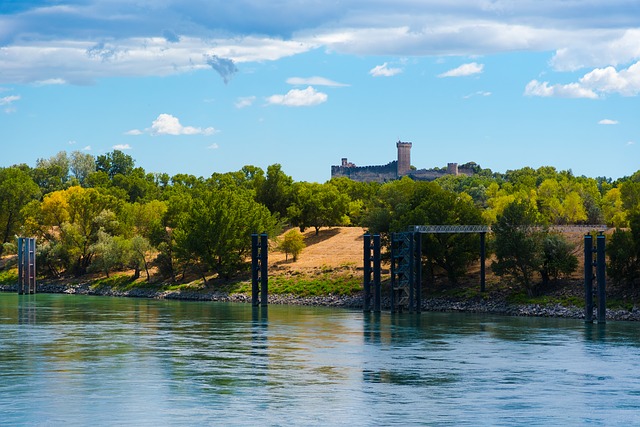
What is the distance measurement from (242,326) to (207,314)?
14.2 m

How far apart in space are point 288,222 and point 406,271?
221ft

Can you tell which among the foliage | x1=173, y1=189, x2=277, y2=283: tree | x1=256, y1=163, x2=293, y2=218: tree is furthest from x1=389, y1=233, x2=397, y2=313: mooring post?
x1=256, y1=163, x2=293, y2=218: tree

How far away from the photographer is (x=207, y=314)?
87438mm

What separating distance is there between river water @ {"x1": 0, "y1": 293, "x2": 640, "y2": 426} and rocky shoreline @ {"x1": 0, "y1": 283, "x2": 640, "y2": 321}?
7891mm

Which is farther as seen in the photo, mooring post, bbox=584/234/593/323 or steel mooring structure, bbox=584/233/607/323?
mooring post, bbox=584/234/593/323

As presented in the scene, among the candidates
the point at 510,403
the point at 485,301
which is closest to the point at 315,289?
the point at 485,301

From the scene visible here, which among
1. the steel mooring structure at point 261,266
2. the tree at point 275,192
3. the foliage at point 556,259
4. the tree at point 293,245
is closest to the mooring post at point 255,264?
the steel mooring structure at point 261,266

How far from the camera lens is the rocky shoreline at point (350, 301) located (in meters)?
85.4

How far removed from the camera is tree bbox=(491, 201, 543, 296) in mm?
90500

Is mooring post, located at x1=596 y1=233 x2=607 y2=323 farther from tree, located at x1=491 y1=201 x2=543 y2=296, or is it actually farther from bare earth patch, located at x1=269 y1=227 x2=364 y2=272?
bare earth patch, located at x1=269 y1=227 x2=364 y2=272

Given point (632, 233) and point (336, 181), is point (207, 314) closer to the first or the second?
point (632, 233)

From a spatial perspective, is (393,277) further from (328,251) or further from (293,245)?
(328,251)

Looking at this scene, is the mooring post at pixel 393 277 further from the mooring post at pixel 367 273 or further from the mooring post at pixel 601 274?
the mooring post at pixel 601 274

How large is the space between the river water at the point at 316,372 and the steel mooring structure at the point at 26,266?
166ft
